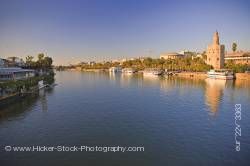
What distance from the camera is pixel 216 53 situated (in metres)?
95.8

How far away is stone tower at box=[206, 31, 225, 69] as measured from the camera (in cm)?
9581

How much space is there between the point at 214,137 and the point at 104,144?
8.26 m

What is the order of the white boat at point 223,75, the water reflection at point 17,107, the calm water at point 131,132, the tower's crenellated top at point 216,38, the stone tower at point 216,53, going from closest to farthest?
1. the calm water at point 131,132
2. the water reflection at point 17,107
3. the white boat at point 223,75
4. the stone tower at point 216,53
5. the tower's crenellated top at point 216,38

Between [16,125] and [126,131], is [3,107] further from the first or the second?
[126,131]

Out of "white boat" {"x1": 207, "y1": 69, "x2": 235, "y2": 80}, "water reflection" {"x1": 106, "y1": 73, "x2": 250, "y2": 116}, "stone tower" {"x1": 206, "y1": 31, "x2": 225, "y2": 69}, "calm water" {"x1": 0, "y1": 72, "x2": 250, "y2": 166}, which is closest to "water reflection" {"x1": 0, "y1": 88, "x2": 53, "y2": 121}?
"calm water" {"x1": 0, "y1": 72, "x2": 250, "y2": 166}

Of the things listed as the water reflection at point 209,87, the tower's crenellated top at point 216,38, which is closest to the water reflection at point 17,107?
the water reflection at point 209,87

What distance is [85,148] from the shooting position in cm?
1616

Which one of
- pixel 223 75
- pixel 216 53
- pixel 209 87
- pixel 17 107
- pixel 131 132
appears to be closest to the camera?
pixel 131 132

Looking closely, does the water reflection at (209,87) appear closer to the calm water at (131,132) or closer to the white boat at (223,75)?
the calm water at (131,132)

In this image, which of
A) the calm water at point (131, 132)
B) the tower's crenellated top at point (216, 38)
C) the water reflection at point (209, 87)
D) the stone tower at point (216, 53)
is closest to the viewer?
the calm water at point (131, 132)

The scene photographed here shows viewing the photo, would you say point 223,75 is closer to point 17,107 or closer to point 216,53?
point 216,53

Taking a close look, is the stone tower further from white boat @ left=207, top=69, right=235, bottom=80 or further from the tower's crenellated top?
white boat @ left=207, top=69, right=235, bottom=80

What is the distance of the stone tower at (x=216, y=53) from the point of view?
314ft

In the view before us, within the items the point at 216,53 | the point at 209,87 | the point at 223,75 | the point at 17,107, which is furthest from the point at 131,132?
the point at 216,53
